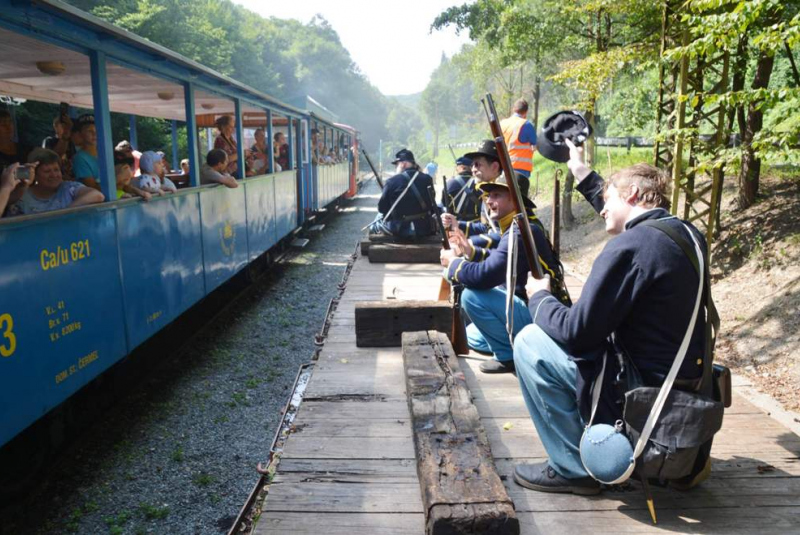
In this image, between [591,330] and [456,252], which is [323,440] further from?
[456,252]

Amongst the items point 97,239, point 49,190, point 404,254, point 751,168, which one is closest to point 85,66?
point 49,190

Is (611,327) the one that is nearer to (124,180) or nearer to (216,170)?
(124,180)

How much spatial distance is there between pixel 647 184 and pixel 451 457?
53.5 inches

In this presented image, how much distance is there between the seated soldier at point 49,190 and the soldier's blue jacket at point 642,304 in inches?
133

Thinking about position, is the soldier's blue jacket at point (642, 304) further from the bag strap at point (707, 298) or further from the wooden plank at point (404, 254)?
the wooden plank at point (404, 254)

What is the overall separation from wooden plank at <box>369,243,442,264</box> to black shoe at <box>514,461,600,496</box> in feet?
19.1

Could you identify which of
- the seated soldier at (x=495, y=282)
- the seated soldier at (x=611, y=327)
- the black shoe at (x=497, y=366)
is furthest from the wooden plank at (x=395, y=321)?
the seated soldier at (x=611, y=327)

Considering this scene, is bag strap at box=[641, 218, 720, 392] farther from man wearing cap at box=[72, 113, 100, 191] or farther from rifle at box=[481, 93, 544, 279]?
man wearing cap at box=[72, 113, 100, 191]

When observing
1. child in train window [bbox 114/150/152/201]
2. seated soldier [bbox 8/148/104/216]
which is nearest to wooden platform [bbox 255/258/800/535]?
seated soldier [bbox 8/148/104/216]

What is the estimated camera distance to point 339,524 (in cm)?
248

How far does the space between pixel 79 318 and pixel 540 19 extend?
1083 cm

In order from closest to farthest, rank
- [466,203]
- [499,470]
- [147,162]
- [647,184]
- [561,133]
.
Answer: [647,184] → [499,470] → [561,133] → [147,162] → [466,203]

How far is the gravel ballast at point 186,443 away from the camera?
3.62 meters

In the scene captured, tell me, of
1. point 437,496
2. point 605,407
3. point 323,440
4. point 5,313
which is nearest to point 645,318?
point 605,407
